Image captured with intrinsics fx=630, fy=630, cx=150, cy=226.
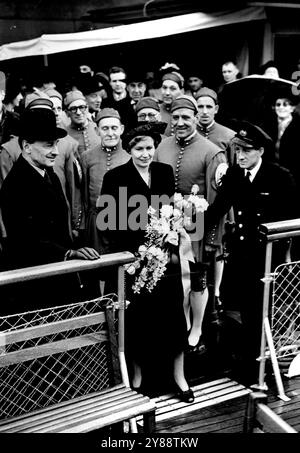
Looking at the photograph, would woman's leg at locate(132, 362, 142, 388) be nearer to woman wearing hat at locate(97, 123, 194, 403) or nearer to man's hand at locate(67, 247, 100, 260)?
woman wearing hat at locate(97, 123, 194, 403)

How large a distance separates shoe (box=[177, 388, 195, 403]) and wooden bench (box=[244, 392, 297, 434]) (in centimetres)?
127

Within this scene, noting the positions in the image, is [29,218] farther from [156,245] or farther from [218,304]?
[218,304]

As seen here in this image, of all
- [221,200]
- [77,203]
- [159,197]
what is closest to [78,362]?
[159,197]

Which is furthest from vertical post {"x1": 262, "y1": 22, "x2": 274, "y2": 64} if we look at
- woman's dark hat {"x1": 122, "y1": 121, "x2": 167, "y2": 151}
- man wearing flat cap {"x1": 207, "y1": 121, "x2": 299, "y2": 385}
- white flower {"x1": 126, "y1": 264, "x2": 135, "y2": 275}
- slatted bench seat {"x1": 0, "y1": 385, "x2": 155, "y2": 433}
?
slatted bench seat {"x1": 0, "y1": 385, "x2": 155, "y2": 433}

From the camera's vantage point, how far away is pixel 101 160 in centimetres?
→ 638

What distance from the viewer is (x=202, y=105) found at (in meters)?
7.11

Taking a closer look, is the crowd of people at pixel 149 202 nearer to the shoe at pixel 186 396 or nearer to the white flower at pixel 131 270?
the shoe at pixel 186 396

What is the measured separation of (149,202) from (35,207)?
98cm

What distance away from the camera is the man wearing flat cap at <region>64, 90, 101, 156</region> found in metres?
7.22

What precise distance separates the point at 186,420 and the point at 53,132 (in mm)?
2275

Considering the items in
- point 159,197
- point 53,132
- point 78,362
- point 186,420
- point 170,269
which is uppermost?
point 53,132

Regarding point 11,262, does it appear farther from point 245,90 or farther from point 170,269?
point 245,90

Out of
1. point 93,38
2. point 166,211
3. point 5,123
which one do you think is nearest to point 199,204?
point 166,211
